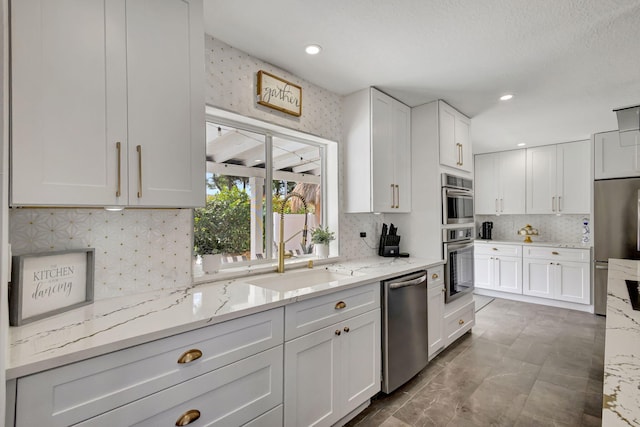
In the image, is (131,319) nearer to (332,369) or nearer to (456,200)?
(332,369)

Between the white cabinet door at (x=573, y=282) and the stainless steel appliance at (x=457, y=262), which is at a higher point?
the stainless steel appliance at (x=457, y=262)

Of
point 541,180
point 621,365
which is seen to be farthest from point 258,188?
point 541,180

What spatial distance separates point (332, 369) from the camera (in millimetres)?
1836

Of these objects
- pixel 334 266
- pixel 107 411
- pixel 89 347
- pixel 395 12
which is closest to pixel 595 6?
pixel 395 12

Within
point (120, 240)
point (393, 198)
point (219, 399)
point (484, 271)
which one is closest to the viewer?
point (219, 399)

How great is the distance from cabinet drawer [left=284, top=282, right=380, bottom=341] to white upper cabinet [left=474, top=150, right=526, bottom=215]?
161 inches

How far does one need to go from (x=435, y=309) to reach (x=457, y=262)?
2.07ft

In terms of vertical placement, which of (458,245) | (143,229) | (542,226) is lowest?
(458,245)

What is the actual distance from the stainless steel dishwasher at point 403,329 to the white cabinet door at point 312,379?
0.51m

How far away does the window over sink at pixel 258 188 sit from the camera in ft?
7.14

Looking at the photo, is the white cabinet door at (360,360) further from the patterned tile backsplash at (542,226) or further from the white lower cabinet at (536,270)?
the patterned tile backsplash at (542,226)

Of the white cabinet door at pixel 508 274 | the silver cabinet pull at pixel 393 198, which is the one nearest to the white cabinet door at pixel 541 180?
the white cabinet door at pixel 508 274

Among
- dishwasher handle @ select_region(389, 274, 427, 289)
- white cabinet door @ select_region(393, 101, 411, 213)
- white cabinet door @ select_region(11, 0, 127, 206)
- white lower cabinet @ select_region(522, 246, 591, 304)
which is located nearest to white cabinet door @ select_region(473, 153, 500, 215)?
white lower cabinet @ select_region(522, 246, 591, 304)

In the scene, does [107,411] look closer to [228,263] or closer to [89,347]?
[89,347]
